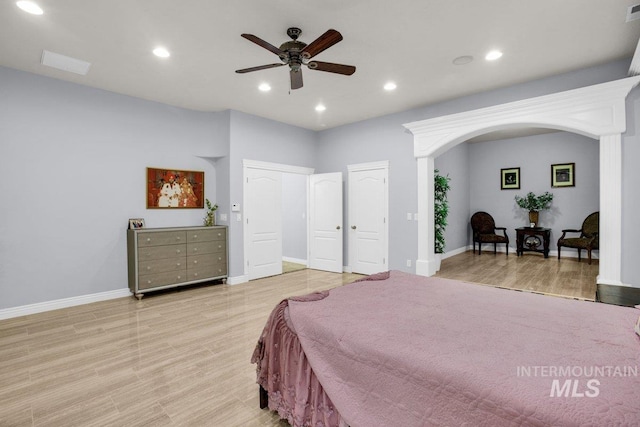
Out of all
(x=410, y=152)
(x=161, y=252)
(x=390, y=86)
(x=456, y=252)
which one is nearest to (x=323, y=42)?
(x=390, y=86)

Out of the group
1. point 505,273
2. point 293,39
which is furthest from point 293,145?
point 505,273

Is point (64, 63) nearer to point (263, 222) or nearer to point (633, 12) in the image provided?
point (263, 222)

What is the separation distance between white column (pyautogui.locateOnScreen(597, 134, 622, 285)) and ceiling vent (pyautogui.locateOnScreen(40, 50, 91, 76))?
6.14m

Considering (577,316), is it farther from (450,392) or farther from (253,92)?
(253,92)

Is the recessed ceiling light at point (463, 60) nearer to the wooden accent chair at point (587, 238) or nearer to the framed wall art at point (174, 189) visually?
the framed wall art at point (174, 189)

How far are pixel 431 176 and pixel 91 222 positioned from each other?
5.15 metres

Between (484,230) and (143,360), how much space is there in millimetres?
8108

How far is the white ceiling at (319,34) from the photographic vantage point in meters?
2.71

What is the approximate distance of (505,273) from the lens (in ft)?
18.9

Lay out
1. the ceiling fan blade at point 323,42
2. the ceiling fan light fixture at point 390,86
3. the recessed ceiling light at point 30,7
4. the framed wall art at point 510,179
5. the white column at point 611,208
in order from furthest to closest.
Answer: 1. the framed wall art at point 510,179
2. the ceiling fan light fixture at point 390,86
3. the white column at point 611,208
4. the recessed ceiling light at point 30,7
5. the ceiling fan blade at point 323,42

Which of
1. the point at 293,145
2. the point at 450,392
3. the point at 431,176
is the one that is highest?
the point at 293,145

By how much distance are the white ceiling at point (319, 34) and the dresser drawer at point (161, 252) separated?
226cm

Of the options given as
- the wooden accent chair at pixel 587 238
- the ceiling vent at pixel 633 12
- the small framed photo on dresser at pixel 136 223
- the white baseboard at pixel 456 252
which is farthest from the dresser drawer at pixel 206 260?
the wooden accent chair at pixel 587 238

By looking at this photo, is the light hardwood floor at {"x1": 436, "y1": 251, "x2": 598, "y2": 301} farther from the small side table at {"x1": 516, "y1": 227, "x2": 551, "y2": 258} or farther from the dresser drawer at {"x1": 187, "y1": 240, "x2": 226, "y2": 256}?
the dresser drawer at {"x1": 187, "y1": 240, "x2": 226, "y2": 256}
